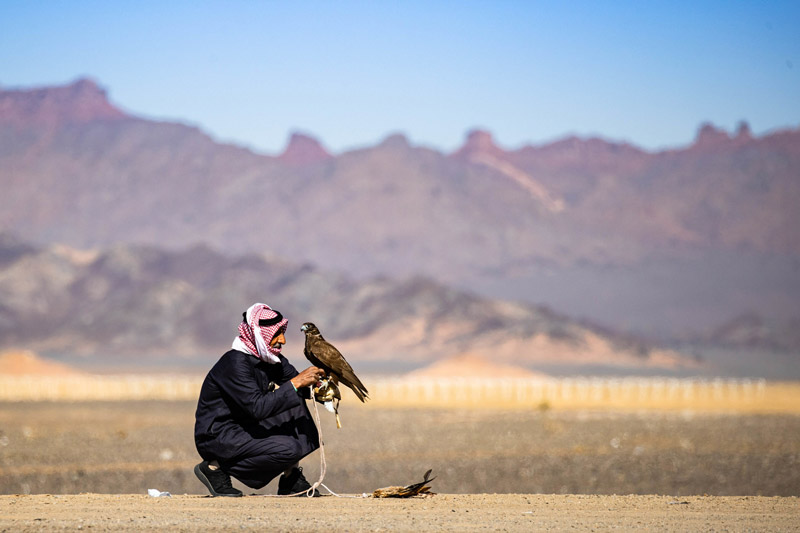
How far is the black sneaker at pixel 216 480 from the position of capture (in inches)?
460

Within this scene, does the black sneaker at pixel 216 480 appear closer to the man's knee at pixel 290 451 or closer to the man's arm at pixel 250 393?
the man's knee at pixel 290 451

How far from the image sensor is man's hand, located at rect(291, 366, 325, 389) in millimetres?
10867

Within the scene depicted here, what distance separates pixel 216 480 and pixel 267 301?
164718mm

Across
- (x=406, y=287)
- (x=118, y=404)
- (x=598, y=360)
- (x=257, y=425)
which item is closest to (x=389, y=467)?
(x=257, y=425)

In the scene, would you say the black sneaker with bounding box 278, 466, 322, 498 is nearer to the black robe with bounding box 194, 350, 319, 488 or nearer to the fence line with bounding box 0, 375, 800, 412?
the black robe with bounding box 194, 350, 319, 488

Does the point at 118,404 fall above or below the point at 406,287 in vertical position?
below

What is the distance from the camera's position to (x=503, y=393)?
61.9 metres

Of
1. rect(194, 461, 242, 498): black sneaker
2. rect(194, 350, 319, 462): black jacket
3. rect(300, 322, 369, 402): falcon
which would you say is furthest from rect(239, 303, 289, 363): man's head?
rect(194, 461, 242, 498): black sneaker

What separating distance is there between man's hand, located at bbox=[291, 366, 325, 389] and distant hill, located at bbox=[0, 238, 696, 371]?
5190 inches

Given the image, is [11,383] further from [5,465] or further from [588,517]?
[588,517]

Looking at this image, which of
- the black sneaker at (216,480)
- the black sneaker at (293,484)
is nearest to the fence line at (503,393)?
the black sneaker at (293,484)

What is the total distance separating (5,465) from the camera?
26.1m

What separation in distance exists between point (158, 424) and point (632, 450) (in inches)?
674

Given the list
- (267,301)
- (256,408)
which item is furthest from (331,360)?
(267,301)
